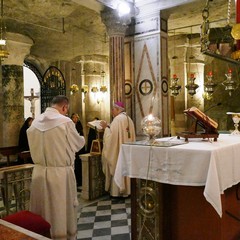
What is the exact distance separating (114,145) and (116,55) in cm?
223

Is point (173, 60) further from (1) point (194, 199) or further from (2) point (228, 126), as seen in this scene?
(1) point (194, 199)

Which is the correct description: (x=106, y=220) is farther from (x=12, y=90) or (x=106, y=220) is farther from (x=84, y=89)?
(x=84, y=89)

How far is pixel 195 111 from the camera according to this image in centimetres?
365

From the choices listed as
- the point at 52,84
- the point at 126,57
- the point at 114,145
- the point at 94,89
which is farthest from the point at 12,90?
the point at 114,145

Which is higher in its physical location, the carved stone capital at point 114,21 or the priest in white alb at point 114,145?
the carved stone capital at point 114,21

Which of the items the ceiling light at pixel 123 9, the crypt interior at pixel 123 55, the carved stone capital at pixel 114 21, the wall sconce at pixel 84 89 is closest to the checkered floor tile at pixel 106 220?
the crypt interior at pixel 123 55

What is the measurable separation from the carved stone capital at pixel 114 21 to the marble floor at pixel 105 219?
389cm

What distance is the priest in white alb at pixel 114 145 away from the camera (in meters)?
6.57

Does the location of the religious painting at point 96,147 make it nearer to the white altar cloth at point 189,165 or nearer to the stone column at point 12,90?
the white altar cloth at point 189,165

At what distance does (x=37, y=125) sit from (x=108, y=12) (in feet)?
14.0

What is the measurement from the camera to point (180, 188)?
3.36 metres

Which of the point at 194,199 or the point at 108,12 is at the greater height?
the point at 108,12

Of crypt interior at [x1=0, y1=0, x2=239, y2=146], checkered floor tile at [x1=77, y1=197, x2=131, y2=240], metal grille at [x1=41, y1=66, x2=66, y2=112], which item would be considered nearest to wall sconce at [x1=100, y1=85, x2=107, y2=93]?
crypt interior at [x1=0, y1=0, x2=239, y2=146]

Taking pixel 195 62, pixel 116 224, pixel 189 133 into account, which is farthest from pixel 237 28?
pixel 195 62
